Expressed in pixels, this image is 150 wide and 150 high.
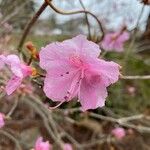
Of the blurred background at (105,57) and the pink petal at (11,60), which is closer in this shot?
the pink petal at (11,60)

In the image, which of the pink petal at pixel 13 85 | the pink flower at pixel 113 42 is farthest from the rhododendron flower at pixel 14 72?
the pink flower at pixel 113 42

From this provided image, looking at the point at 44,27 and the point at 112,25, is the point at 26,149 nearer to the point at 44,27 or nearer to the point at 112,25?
the point at 112,25

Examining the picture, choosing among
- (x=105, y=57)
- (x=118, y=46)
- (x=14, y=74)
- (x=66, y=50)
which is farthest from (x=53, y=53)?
(x=105, y=57)

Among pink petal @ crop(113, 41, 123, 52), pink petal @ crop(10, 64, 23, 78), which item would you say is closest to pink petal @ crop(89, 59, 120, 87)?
pink petal @ crop(10, 64, 23, 78)

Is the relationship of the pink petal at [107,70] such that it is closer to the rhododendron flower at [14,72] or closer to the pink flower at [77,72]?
the pink flower at [77,72]

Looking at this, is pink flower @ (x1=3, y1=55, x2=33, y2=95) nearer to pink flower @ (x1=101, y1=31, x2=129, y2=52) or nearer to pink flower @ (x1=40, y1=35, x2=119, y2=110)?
pink flower @ (x1=40, y1=35, x2=119, y2=110)

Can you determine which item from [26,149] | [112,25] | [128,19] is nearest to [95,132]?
[112,25]
